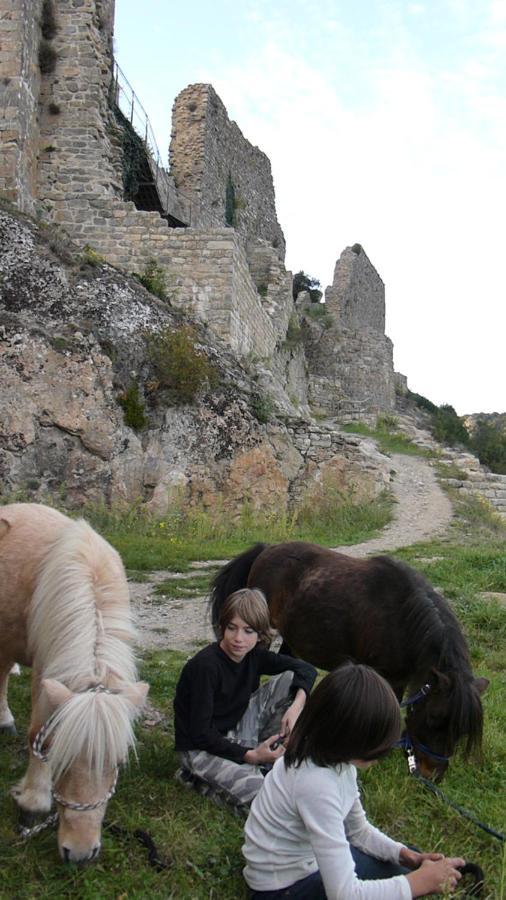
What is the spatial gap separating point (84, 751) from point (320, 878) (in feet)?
3.23

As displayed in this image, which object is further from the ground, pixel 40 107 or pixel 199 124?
pixel 199 124

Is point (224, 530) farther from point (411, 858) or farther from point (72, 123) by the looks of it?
point (72, 123)

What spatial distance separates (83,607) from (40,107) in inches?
583

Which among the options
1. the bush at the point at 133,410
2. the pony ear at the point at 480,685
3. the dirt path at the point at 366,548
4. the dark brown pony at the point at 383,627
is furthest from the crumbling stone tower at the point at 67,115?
the pony ear at the point at 480,685

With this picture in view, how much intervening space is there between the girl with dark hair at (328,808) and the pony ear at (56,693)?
835 millimetres

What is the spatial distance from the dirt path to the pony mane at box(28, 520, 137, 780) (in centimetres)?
289

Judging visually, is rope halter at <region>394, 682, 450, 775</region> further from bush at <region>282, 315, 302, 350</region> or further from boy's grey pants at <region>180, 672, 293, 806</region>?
bush at <region>282, 315, 302, 350</region>

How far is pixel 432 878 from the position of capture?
2693mm

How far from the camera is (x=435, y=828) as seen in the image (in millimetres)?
3547

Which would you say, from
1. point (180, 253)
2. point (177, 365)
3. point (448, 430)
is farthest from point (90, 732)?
point (448, 430)

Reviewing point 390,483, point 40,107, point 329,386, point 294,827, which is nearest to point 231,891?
point 294,827

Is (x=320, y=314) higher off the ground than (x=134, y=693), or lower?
higher

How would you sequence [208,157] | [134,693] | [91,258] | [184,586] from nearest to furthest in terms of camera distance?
[134,693] → [184,586] → [91,258] → [208,157]

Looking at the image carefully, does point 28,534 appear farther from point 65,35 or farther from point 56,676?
point 65,35
